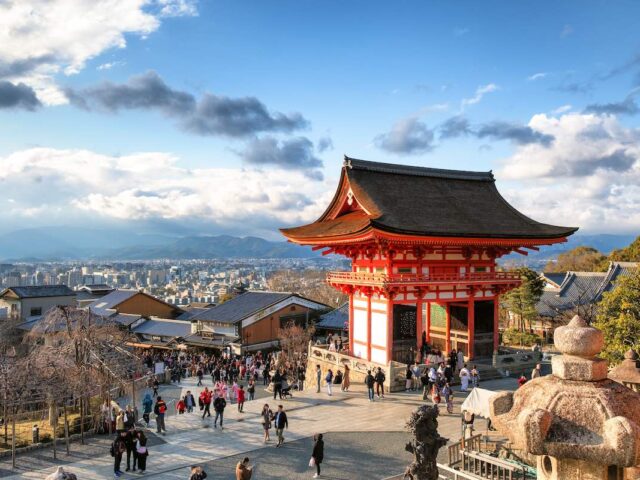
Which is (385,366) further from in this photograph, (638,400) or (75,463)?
(638,400)

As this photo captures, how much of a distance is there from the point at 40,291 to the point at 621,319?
60.7m

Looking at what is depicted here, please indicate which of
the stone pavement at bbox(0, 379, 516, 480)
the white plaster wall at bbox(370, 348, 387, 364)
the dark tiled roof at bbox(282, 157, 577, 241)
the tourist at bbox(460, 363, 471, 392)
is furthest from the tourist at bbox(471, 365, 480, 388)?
the dark tiled roof at bbox(282, 157, 577, 241)

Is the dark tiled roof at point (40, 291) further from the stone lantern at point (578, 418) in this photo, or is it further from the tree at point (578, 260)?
the tree at point (578, 260)

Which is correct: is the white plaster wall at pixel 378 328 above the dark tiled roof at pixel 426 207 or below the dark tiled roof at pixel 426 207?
below

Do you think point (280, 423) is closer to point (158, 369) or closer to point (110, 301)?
point (158, 369)

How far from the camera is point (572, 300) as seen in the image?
51.4 meters

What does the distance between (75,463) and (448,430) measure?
42.2ft

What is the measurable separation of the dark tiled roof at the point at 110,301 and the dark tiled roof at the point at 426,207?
32.1 metres

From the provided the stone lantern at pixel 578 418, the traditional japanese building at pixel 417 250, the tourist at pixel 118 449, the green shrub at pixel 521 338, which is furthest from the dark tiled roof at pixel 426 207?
the stone lantern at pixel 578 418

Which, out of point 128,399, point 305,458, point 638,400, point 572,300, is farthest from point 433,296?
point 572,300

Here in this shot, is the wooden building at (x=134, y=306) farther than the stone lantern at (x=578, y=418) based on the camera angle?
Yes

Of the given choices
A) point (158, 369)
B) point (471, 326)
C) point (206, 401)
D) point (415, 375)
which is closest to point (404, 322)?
point (471, 326)

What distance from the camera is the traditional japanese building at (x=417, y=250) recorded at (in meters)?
25.9

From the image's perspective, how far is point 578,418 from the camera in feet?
14.9
